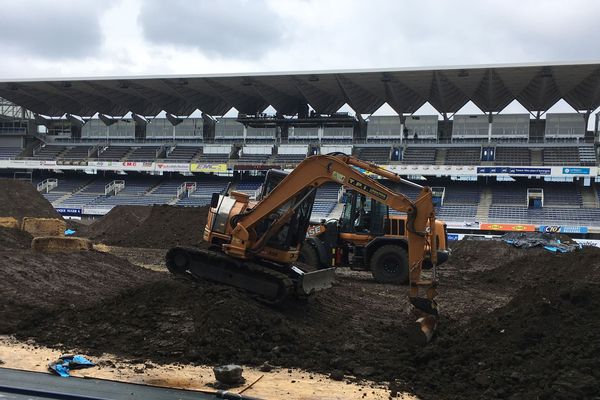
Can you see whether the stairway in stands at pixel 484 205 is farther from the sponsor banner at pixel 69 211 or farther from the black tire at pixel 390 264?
the sponsor banner at pixel 69 211

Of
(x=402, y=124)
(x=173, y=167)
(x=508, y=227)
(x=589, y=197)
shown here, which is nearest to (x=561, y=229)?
(x=508, y=227)

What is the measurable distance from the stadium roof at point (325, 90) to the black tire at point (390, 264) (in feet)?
95.6

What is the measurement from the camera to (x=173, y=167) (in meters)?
51.9

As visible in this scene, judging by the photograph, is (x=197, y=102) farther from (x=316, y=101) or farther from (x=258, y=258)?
(x=258, y=258)

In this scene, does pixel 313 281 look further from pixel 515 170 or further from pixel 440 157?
pixel 440 157

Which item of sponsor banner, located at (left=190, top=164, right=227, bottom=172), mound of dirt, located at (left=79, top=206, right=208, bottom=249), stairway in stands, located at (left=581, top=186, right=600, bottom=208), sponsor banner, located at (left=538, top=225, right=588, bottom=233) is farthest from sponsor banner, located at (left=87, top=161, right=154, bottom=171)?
stairway in stands, located at (left=581, top=186, right=600, bottom=208)

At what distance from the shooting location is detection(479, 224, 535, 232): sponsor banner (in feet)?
128

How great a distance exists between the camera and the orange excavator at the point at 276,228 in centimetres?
1061

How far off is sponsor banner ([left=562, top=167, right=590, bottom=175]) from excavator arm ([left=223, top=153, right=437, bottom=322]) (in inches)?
1375

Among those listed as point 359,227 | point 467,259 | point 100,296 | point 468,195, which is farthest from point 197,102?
point 100,296

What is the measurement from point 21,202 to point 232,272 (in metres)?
28.8

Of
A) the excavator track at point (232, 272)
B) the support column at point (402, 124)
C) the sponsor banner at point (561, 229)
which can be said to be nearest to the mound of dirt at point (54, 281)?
the excavator track at point (232, 272)

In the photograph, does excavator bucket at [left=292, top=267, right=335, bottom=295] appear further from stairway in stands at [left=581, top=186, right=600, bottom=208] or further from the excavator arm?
stairway in stands at [left=581, top=186, right=600, bottom=208]

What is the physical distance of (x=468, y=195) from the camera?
4450 cm
